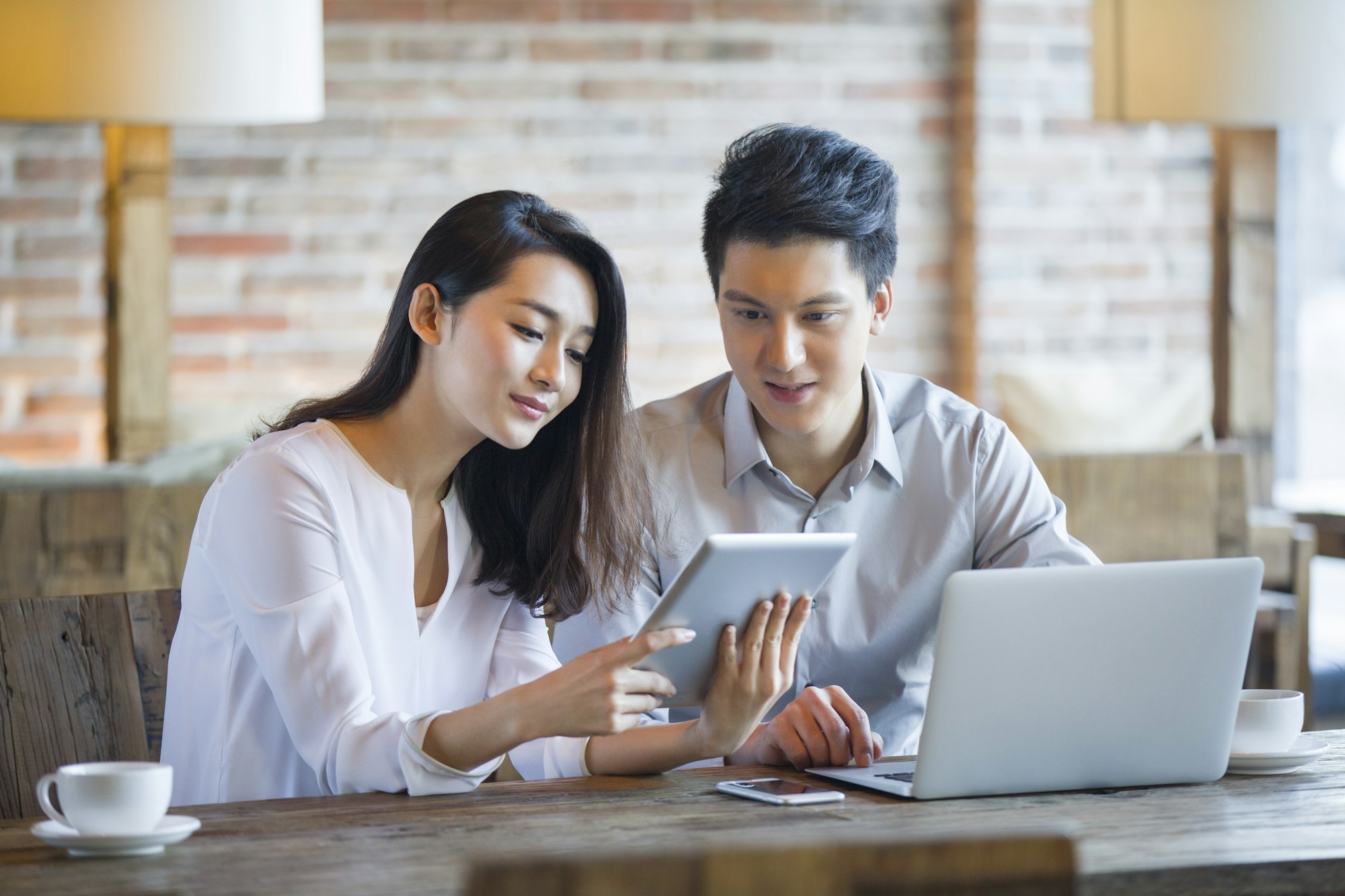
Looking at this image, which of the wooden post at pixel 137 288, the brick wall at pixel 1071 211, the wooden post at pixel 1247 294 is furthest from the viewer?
the brick wall at pixel 1071 211

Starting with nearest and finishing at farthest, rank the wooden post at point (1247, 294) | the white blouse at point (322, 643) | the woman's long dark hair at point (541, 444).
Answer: the white blouse at point (322, 643), the woman's long dark hair at point (541, 444), the wooden post at point (1247, 294)

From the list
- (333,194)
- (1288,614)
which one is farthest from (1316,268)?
(333,194)

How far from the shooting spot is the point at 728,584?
1.29 m

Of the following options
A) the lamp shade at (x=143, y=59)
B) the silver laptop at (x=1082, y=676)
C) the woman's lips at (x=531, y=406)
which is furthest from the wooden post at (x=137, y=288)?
the silver laptop at (x=1082, y=676)

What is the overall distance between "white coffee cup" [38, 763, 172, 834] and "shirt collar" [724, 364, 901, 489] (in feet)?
2.89

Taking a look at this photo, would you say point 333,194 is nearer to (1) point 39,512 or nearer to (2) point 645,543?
(1) point 39,512

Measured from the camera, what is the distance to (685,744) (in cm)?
143

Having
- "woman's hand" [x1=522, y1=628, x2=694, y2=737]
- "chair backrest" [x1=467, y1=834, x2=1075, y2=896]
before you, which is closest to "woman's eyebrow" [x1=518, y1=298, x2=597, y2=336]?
"woman's hand" [x1=522, y1=628, x2=694, y2=737]

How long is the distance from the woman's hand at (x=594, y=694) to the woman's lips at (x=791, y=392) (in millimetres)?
503

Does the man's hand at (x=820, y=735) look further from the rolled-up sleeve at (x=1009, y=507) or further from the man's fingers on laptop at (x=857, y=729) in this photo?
the rolled-up sleeve at (x=1009, y=507)

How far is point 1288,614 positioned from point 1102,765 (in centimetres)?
175

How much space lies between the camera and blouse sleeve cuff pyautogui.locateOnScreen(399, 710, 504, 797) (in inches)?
53.8

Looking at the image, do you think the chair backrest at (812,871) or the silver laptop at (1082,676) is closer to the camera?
the chair backrest at (812,871)

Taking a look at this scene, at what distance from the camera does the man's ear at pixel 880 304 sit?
1.90 meters
